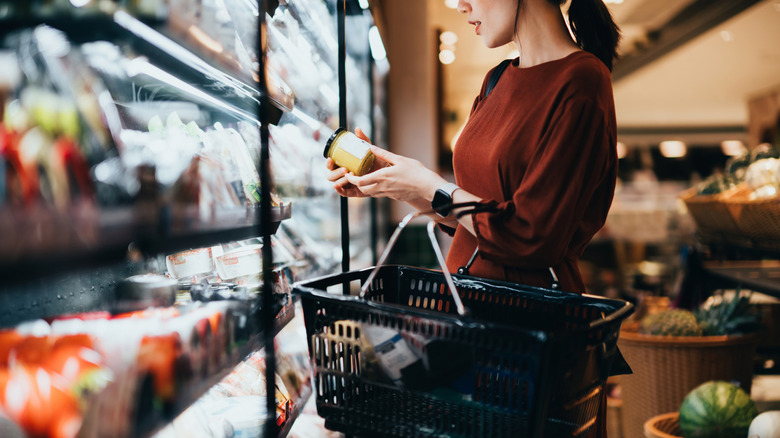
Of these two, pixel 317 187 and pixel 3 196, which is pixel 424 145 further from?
pixel 3 196

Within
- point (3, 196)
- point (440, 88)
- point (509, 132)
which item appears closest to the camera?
point (3, 196)

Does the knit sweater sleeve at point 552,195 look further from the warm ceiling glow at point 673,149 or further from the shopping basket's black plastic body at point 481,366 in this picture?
the warm ceiling glow at point 673,149

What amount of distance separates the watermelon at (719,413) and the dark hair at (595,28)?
50.5 inches

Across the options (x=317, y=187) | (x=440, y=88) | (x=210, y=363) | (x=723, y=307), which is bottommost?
(x=723, y=307)

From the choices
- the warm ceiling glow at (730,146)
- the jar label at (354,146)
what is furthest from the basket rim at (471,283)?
the warm ceiling glow at (730,146)

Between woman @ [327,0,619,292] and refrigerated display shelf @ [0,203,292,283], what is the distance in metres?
0.52

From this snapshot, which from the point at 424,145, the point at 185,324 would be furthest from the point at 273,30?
the point at 424,145

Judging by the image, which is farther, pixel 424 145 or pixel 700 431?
pixel 424 145

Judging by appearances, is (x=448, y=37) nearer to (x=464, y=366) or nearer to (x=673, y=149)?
(x=464, y=366)

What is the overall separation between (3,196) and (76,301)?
66cm

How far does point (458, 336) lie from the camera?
0.88m

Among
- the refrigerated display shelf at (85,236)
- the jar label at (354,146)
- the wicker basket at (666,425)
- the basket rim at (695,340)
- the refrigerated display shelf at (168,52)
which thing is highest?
the refrigerated display shelf at (168,52)

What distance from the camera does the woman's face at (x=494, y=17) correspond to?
141cm

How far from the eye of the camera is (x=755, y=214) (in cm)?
243
